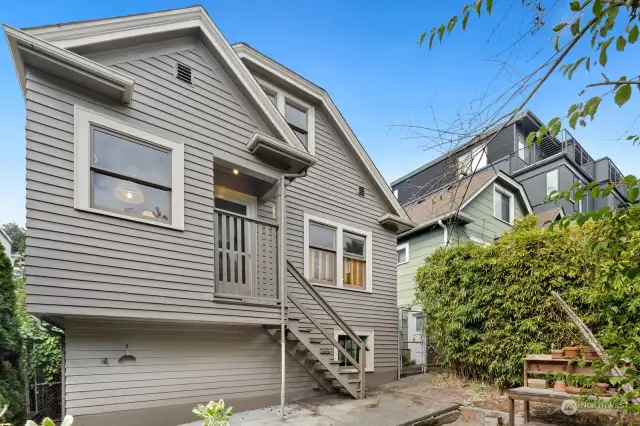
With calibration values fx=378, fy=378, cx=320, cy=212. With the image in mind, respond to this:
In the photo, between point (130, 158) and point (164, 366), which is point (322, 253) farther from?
point (130, 158)

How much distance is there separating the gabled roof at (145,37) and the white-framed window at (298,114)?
1748 mm

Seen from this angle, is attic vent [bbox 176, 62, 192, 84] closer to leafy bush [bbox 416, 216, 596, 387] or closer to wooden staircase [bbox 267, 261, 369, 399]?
wooden staircase [bbox 267, 261, 369, 399]

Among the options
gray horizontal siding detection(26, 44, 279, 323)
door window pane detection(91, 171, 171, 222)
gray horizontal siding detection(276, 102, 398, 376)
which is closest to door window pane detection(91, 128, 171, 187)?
door window pane detection(91, 171, 171, 222)

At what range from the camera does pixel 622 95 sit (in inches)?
59.9

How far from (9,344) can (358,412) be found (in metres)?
5.20

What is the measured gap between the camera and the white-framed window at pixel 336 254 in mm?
7922

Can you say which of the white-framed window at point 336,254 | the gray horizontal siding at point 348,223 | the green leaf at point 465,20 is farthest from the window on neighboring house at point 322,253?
the green leaf at point 465,20

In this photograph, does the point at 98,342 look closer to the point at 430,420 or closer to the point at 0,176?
the point at 430,420

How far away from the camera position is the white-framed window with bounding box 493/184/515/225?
13.7 m

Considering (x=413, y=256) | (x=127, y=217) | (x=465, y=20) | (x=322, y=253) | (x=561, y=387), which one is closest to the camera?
(x=465, y=20)

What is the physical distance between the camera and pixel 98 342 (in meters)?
4.91

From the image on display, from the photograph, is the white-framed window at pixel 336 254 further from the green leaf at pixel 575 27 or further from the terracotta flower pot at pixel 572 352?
the green leaf at pixel 575 27

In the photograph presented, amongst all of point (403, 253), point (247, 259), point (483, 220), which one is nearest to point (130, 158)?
point (247, 259)

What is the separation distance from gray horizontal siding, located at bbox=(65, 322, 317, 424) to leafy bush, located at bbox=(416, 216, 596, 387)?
370cm
